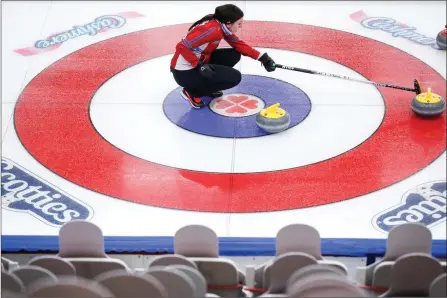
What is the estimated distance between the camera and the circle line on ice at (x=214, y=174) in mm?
5969

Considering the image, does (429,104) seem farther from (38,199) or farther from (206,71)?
(38,199)

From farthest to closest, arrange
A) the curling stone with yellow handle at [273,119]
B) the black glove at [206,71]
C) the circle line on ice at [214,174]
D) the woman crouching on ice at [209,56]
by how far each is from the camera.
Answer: the black glove at [206,71] → the woman crouching on ice at [209,56] → the curling stone with yellow handle at [273,119] → the circle line on ice at [214,174]

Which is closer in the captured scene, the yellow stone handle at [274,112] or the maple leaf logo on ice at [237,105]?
the yellow stone handle at [274,112]

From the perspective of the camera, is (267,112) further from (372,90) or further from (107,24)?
(107,24)

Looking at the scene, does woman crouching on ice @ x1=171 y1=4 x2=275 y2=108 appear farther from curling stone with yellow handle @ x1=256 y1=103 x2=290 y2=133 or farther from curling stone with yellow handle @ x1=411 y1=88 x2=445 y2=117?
curling stone with yellow handle @ x1=411 y1=88 x2=445 y2=117

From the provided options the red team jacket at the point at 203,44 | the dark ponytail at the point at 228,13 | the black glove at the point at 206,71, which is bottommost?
the black glove at the point at 206,71

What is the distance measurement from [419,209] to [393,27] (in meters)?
3.69

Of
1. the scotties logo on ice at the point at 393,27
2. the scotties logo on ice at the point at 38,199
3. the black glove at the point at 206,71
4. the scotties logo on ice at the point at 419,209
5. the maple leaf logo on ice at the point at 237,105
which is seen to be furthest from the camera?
the scotties logo on ice at the point at 393,27

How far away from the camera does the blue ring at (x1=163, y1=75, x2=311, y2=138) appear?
679cm

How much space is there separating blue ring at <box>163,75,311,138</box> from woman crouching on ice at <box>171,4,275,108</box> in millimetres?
135

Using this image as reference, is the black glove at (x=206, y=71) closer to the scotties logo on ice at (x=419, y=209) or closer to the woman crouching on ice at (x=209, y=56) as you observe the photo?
the woman crouching on ice at (x=209, y=56)

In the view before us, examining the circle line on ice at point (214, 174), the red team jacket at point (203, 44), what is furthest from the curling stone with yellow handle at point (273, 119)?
the red team jacket at point (203, 44)

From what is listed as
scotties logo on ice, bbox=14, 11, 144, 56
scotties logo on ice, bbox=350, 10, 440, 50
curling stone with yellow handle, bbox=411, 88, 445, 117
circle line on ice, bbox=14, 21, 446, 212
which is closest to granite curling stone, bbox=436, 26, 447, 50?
scotties logo on ice, bbox=350, 10, 440, 50

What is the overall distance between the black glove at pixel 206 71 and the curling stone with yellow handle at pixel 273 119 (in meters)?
Answer: 0.60
